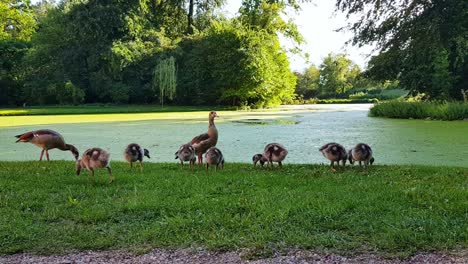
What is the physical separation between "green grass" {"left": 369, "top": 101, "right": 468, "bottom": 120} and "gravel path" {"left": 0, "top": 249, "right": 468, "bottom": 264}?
1264 cm

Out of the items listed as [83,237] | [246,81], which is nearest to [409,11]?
[83,237]

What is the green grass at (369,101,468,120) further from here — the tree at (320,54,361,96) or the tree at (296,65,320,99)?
the tree at (320,54,361,96)

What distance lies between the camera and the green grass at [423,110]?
13984mm

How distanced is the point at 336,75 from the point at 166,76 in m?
31.8

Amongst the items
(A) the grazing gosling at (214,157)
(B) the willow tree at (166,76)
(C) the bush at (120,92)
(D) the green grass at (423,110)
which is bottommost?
(A) the grazing gosling at (214,157)

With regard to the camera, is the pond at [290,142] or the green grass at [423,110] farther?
the green grass at [423,110]

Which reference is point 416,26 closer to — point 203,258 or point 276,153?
point 276,153

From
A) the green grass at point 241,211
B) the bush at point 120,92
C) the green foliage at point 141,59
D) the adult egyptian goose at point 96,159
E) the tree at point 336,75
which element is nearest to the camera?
the green grass at point 241,211

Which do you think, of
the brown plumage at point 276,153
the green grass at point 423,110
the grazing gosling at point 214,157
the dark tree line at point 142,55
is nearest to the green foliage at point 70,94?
→ the dark tree line at point 142,55

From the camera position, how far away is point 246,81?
85.9 ft

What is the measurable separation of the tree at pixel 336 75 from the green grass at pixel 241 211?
47.0 m

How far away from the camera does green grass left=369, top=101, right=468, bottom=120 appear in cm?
1398

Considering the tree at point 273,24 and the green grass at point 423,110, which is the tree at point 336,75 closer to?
the tree at point 273,24

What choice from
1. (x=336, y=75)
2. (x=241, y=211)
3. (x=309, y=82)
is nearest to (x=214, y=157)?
(x=241, y=211)
